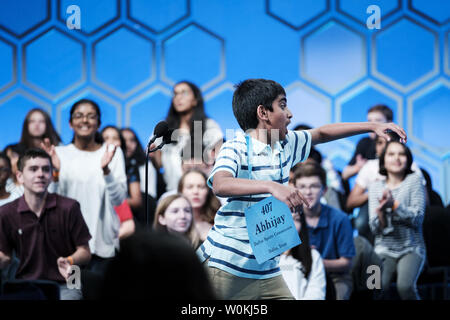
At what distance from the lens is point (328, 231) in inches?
164

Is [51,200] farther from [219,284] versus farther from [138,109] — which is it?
[219,284]

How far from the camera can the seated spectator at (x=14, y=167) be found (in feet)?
14.9

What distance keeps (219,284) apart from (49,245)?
74.2 inches

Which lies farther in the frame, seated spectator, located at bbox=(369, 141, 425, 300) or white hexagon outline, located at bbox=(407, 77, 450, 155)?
white hexagon outline, located at bbox=(407, 77, 450, 155)

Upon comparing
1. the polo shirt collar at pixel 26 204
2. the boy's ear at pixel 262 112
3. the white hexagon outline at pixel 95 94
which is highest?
the white hexagon outline at pixel 95 94

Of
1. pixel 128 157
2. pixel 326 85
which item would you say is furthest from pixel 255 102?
pixel 326 85

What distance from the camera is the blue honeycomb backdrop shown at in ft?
17.0

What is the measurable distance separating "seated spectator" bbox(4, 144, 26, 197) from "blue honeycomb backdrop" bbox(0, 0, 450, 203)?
320mm

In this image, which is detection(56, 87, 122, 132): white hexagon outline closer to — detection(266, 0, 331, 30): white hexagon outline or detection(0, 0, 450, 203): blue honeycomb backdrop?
detection(0, 0, 450, 203): blue honeycomb backdrop

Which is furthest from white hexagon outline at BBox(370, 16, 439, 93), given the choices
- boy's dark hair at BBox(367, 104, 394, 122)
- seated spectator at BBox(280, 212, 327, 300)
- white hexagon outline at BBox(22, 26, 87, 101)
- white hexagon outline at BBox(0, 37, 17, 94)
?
white hexagon outline at BBox(0, 37, 17, 94)

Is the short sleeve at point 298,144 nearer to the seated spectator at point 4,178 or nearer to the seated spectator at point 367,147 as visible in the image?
the seated spectator at point 367,147

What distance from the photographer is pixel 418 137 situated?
517 cm

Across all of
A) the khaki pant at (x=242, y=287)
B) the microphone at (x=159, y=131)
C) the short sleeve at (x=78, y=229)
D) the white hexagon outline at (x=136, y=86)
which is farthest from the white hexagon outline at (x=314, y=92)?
the khaki pant at (x=242, y=287)

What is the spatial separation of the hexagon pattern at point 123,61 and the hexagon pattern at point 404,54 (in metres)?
1.88
